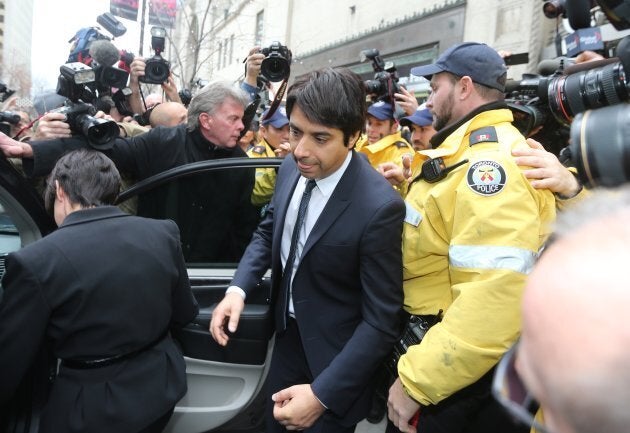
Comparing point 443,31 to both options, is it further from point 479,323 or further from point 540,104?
point 479,323

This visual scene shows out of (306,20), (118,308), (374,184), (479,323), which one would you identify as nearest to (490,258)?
(479,323)

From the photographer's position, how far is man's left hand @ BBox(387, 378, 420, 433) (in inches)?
62.5

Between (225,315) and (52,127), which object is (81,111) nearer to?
(52,127)

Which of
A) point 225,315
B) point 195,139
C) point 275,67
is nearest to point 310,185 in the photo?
Answer: point 225,315

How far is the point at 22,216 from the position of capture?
2.20 metres

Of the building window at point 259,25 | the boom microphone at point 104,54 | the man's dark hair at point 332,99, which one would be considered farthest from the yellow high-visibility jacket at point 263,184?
the building window at point 259,25

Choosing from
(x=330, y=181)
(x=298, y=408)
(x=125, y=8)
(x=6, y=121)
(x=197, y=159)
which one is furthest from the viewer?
(x=125, y=8)

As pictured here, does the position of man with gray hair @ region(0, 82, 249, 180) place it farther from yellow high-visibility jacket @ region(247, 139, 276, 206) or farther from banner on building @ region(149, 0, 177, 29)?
banner on building @ region(149, 0, 177, 29)

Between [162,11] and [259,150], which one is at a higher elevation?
[162,11]

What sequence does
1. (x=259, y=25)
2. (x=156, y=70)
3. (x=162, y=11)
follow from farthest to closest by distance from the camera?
(x=259, y=25)
(x=162, y=11)
(x=156, y=70)

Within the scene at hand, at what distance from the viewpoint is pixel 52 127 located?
2639 millimetres

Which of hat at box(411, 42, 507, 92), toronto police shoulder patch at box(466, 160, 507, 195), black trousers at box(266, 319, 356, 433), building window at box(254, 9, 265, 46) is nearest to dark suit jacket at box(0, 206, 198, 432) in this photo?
black trousers at box(266, 319, 356, 433)

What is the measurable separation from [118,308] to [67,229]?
33 cm

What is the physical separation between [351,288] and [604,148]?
1.01 m
